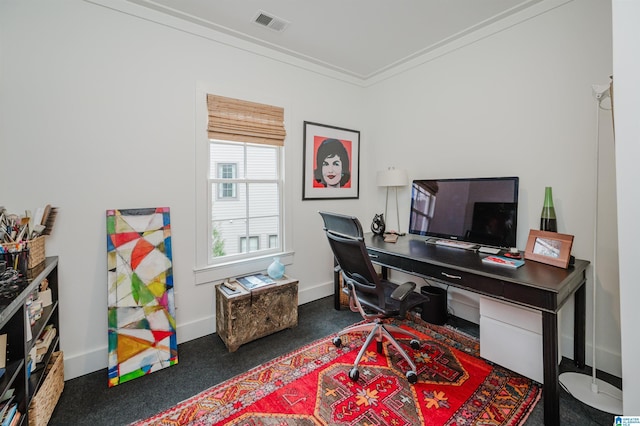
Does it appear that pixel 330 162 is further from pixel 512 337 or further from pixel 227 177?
pixel 512 337

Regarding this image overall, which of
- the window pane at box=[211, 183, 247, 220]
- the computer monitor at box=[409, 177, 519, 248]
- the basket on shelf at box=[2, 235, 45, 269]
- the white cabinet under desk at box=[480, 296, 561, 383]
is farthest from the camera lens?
the window pane at box=[211, 183, 247, 220]

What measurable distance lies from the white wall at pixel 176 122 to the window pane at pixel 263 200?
0.61 metres

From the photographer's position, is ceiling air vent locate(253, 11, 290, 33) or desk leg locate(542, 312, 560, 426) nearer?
desk leg locate(542, 312, 560, 426)

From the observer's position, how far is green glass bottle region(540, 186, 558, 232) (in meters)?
2.11

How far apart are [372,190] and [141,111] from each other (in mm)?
2646

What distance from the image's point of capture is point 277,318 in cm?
258

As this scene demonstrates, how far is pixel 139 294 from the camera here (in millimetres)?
2143

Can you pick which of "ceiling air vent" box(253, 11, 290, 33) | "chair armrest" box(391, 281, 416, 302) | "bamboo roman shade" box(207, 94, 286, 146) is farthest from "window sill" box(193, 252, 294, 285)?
"ceiling air vent" box(253, 11, 290, 33)

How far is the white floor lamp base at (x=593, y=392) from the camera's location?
1650 millimetres

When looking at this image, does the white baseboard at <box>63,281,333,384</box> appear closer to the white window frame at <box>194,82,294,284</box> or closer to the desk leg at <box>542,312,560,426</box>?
the white window frame at <box>194,82,294,284</box>

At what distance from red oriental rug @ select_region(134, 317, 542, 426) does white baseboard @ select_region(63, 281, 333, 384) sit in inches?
30.1

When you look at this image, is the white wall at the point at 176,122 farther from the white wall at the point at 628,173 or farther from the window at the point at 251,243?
the white wall at the point at 628,173

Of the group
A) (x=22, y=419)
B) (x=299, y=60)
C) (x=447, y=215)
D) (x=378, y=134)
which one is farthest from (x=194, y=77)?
(x=447, y=215)

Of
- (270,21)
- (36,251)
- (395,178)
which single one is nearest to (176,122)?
(270,21)
